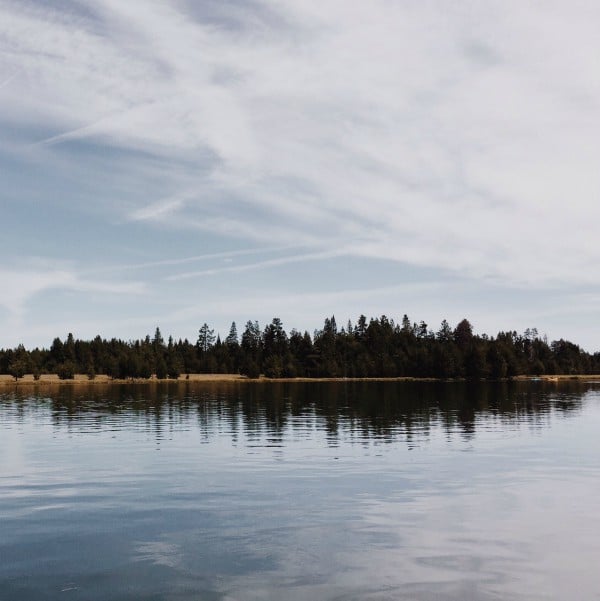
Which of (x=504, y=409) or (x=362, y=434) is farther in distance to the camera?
(x=504, y=409)

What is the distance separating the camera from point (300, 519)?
2781 cm

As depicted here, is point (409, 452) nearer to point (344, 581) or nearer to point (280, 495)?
point (280, 495)

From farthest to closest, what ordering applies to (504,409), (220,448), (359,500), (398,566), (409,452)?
(504,409), (220,448), (409,452), (359,500), (398,566)

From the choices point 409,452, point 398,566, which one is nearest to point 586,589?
point 398,566

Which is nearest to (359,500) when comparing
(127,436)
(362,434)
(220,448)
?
(220,448)

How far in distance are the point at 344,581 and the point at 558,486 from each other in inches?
835

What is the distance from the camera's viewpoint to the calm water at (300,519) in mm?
19562

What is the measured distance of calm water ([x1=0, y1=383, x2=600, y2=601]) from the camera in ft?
64.2

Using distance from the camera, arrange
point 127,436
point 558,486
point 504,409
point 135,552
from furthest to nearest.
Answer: point 504,409, point 127,436, point 558,486, point 135,552

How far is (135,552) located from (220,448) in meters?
32.2

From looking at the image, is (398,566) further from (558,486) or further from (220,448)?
(220,448)

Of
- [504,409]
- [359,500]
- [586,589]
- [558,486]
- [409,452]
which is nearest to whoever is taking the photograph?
[586,589]

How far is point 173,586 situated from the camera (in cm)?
A: 1922

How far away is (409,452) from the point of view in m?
51.1
